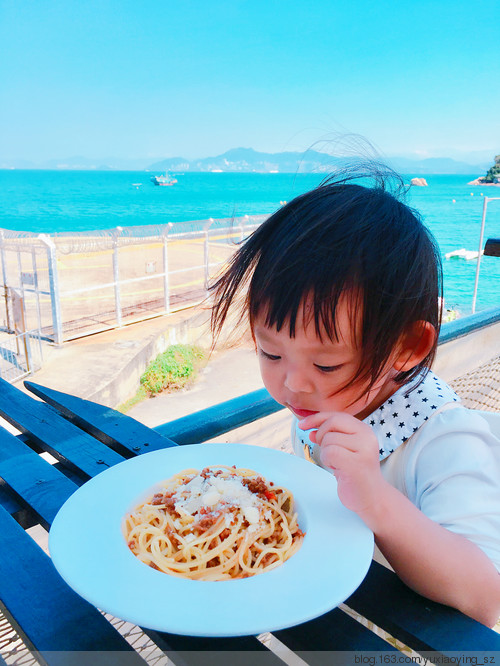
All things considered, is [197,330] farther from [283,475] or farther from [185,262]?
[185,262]

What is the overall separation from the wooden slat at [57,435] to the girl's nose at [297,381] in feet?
1.56

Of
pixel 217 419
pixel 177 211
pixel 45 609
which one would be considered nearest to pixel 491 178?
pixel 177 211

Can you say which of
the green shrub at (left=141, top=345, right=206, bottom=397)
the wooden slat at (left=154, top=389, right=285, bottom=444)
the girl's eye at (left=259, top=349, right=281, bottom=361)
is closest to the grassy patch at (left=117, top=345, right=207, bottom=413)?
the green shrub at (left=141, top=345, right=206, bottom=397)

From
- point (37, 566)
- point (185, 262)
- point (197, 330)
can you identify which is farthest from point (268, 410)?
point (185, 262)

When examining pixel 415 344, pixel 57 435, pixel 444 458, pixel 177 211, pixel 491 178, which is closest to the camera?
pixel 444 458

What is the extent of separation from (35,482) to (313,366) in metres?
0.63

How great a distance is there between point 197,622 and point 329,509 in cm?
31

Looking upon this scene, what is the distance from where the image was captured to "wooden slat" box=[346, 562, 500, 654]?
0.67 m

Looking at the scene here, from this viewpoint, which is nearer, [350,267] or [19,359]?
[350,267]

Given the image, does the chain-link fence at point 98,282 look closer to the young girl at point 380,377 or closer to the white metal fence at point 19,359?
the white metal fence at point 19,359

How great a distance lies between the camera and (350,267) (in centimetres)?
92

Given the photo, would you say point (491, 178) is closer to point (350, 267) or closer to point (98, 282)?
point (98, 282)

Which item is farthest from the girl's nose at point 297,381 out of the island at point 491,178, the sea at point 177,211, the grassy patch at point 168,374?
the island at point 491,178

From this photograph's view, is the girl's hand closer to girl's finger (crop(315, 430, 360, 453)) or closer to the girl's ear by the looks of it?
girl's finger (crop(315, 430, 360, 453))
